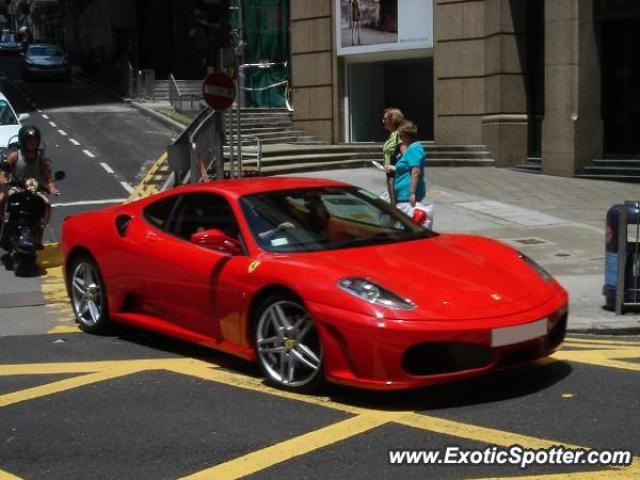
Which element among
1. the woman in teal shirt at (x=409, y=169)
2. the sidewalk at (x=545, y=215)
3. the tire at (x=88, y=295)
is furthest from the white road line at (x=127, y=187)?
the tire at (x=88, y=295)

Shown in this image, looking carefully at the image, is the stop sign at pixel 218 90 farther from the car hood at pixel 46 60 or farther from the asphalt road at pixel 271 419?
the car hood at pixel 46 60

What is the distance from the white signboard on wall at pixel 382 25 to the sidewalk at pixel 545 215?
375 centimetres

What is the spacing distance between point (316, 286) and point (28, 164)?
21.8 feet

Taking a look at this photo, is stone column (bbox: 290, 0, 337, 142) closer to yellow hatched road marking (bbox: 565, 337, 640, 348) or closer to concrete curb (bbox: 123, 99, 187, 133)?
concrete curb (bbox: 123, 99, 187, 133)

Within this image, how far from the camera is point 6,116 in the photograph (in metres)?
19.1

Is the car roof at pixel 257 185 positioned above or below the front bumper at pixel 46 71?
below

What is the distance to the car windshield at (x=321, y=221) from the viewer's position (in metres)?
6.60

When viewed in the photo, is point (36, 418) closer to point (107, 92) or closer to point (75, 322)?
point (75, 322)

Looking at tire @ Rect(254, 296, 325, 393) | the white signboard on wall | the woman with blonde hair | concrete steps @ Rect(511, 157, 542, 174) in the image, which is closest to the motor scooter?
the woman with blonde hair

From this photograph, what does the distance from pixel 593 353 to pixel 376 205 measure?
1964 mm

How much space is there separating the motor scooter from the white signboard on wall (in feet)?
44.0

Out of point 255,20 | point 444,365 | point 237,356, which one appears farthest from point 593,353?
point 255,20


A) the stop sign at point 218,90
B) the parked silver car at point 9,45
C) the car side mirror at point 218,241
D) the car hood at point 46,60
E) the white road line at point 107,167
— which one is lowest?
the white road line at point 107,167

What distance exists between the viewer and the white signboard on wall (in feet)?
75.0
